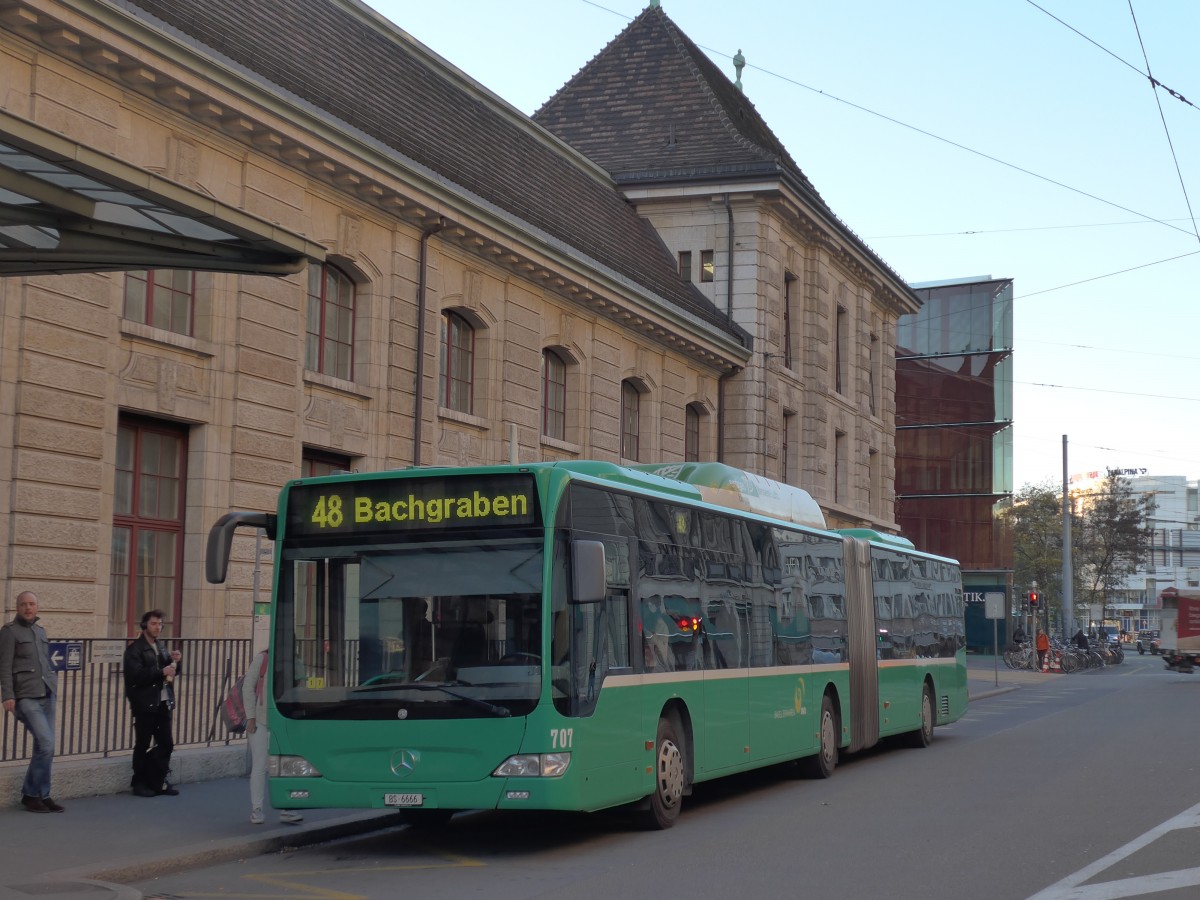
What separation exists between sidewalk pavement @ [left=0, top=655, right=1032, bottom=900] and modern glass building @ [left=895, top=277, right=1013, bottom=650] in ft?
191

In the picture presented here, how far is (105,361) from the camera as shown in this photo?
57.8 feet

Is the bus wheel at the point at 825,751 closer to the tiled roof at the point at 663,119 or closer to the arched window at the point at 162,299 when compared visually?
the arched window at the point at 162,299

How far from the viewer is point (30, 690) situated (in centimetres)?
1284

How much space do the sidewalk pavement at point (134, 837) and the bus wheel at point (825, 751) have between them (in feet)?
18.8

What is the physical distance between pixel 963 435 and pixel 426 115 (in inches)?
1895

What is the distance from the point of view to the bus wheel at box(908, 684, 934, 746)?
22.4m

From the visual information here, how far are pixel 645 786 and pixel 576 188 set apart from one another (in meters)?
23.1

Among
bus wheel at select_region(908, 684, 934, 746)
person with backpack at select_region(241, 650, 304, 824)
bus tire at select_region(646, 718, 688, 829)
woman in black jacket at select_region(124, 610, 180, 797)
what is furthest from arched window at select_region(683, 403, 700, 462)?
person with backpack at select_region(241, 650, 304, 824)

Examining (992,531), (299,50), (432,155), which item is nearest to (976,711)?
(432,155)

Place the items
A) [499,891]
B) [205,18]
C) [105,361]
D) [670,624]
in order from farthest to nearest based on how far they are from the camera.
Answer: [205,18] < [105,361] < [670,624] < [499,891]

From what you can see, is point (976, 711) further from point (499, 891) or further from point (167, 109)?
point (499, 891)

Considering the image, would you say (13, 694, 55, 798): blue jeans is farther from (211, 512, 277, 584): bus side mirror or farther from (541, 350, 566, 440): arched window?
(541, 350, 566, 440): arched window

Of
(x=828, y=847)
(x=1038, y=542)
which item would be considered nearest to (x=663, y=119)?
(x=828, y=847)

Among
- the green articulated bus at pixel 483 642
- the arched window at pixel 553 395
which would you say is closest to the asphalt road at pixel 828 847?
the green articulated bus at pixel 483 642
